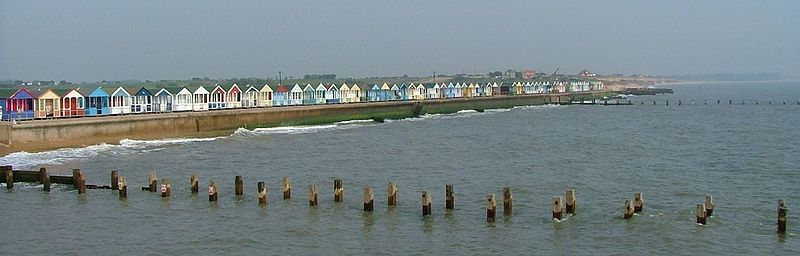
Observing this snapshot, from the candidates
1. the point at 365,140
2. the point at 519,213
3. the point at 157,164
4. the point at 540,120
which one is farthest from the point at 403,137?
the point at 519,213

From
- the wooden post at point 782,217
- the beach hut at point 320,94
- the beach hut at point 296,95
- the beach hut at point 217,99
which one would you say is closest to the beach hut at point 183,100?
the beach hut at point 217,99

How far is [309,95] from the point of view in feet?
293

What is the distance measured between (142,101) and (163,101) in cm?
242

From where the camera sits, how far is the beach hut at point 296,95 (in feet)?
281

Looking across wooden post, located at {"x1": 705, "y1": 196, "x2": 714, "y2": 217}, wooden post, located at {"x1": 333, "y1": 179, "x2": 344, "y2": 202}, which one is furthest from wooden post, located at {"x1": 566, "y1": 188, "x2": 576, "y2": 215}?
wooden post, located at {"x1": 333, "y1": 179, "x2": 344, "y2": 202}

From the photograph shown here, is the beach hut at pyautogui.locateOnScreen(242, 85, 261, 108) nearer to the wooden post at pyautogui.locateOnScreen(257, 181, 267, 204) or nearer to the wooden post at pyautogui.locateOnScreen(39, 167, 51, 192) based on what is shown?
the wooden post at pyautogui.locateOnScreen(39, 167, 51, 192)

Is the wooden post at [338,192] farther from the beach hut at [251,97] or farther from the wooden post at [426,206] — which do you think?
the beach hut at [251,97]

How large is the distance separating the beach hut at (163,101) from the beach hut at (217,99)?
15.9ft

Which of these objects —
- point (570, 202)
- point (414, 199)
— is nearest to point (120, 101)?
point (414, 199)

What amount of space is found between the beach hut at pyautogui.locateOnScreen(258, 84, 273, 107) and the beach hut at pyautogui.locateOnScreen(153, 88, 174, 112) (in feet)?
44.5

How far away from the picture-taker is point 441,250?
891 inches

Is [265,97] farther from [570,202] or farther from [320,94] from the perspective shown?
[570,202]

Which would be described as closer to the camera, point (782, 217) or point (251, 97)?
point (782, 217)

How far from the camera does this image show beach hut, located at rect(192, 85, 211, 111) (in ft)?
229
